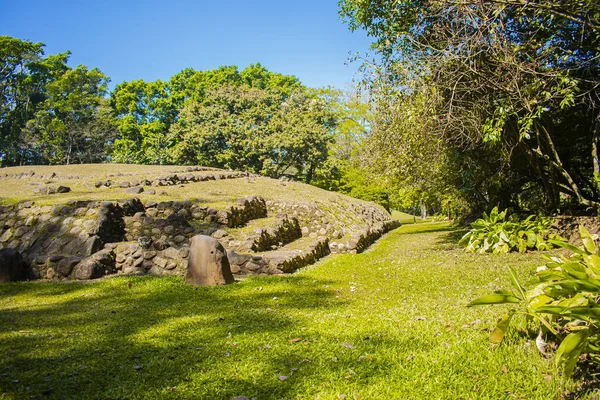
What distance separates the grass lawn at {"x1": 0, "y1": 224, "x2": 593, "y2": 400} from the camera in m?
3.45

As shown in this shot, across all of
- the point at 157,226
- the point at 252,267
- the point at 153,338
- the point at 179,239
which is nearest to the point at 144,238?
the point at 179,239

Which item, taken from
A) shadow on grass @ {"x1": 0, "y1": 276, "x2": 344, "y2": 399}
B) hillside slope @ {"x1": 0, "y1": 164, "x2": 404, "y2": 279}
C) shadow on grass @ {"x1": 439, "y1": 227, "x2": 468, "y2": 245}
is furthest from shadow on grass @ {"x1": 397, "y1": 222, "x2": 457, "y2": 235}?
shadow on grass @ {"x1": 0, "y1": 276, "x2": 344, "y2": 399}

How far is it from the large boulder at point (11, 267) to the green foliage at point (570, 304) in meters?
10.4

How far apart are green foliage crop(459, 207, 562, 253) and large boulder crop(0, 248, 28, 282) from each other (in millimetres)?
11330

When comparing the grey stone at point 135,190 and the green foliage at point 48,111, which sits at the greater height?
the green foliage at point 48,111

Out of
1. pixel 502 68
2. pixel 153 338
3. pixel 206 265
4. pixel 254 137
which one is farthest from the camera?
pixel 254 137

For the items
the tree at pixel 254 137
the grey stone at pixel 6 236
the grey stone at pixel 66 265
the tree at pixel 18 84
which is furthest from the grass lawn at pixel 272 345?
the tree at pixel 18 84

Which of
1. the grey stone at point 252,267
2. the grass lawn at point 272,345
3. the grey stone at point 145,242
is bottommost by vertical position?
the grey stone at point 252,267

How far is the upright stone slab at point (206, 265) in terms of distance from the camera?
847 centimetres

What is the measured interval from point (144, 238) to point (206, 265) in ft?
9.90

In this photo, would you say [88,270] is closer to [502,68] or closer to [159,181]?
[159,181]

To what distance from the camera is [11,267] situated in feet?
32.3

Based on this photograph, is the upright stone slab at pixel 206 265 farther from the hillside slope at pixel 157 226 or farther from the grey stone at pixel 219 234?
the grey stone at pixel 219 234

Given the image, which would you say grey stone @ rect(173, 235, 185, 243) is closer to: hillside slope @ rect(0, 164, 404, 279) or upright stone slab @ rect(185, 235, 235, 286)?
hillside slope @ rect(0, 164, 404, 279)
